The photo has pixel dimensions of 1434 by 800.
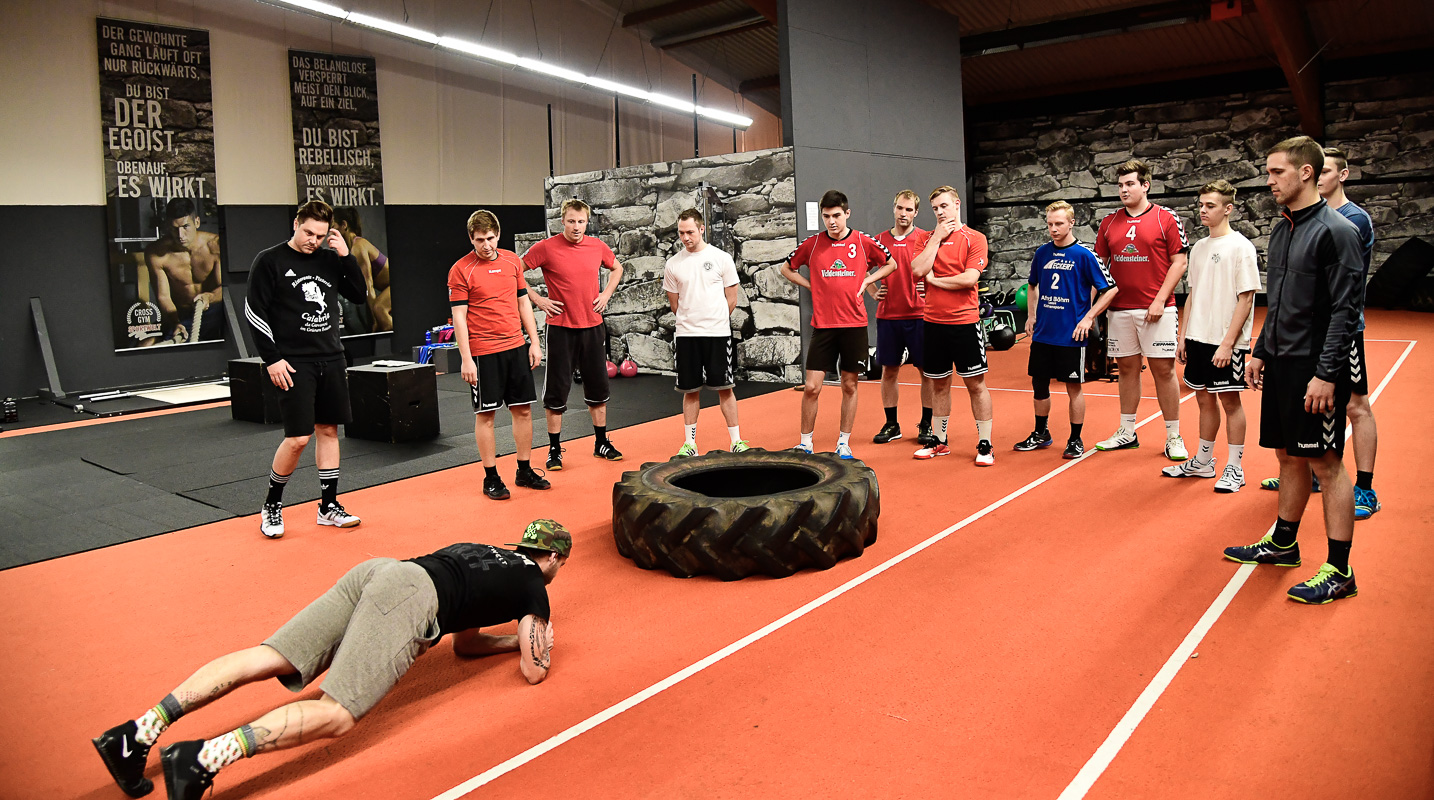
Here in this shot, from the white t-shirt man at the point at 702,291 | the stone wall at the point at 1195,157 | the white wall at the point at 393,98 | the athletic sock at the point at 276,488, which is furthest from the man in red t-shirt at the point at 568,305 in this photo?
the stone wall at the point at 1195,157

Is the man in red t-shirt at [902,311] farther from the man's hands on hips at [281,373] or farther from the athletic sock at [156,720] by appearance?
the athletic sock at [156,720]

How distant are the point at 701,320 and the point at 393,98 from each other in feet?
31.3

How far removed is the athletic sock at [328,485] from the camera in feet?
16.4

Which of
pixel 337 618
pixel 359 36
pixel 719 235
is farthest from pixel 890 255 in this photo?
pixel 359 36

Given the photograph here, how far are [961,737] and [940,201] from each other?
394 centimetres

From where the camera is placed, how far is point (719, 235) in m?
10.1

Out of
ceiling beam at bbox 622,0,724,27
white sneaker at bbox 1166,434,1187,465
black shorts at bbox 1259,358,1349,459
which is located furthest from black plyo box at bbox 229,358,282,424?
ceiling beam at bbox 622,0,724,27

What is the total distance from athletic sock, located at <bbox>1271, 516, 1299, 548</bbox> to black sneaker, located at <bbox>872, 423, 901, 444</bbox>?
3119 mm

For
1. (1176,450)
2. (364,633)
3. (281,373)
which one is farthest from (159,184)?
(1176,450)

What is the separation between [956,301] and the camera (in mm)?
5938

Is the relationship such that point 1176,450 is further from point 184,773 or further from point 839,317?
point 184,773

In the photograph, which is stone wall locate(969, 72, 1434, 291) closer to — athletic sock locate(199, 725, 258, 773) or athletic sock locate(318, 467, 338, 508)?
athletic sock locate(318, 467, 338, 508)

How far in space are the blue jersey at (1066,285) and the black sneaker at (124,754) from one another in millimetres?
5135

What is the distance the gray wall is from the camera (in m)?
9.72
